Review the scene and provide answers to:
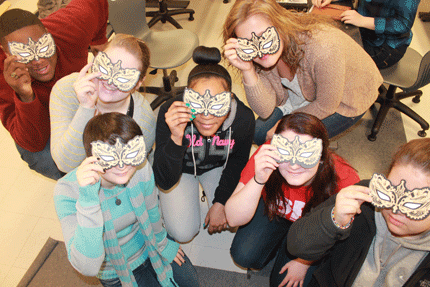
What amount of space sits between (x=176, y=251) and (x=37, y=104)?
1244 millimetres

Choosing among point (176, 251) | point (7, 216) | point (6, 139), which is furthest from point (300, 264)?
point (6, 139)

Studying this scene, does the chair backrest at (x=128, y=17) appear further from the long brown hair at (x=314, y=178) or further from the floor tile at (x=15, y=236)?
the long brown hair at (x=314, y=178)

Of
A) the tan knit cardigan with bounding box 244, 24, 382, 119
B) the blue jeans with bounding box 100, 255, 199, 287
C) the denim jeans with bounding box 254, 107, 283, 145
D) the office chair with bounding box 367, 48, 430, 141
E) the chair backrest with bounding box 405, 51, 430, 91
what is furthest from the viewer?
the denim jeans with bounding box 254, 107, 283, 145

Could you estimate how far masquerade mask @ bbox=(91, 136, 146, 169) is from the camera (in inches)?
60.1

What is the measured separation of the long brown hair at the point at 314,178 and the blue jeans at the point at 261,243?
11 centimetres

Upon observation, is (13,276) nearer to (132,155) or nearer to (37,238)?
(37,238)

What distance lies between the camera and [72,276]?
2.36m

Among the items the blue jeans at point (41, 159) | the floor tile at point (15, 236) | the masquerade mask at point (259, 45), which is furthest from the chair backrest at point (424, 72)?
the floor tile at point (15, 236)

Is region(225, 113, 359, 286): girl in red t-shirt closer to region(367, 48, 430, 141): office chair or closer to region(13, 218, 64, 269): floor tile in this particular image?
region(367, 48, 430, 141): office chair

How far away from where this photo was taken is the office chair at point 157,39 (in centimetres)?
290

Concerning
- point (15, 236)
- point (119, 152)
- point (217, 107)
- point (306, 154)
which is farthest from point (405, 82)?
point (15, 236)

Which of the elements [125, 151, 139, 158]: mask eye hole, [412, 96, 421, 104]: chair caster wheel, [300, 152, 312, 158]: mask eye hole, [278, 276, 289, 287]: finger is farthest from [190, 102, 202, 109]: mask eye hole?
[412, 96, 421, 104]: chair caster wheel

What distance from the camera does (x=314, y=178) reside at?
1.81 m

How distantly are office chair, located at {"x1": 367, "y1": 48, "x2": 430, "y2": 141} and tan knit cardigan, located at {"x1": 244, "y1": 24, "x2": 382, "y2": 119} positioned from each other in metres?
0.44
